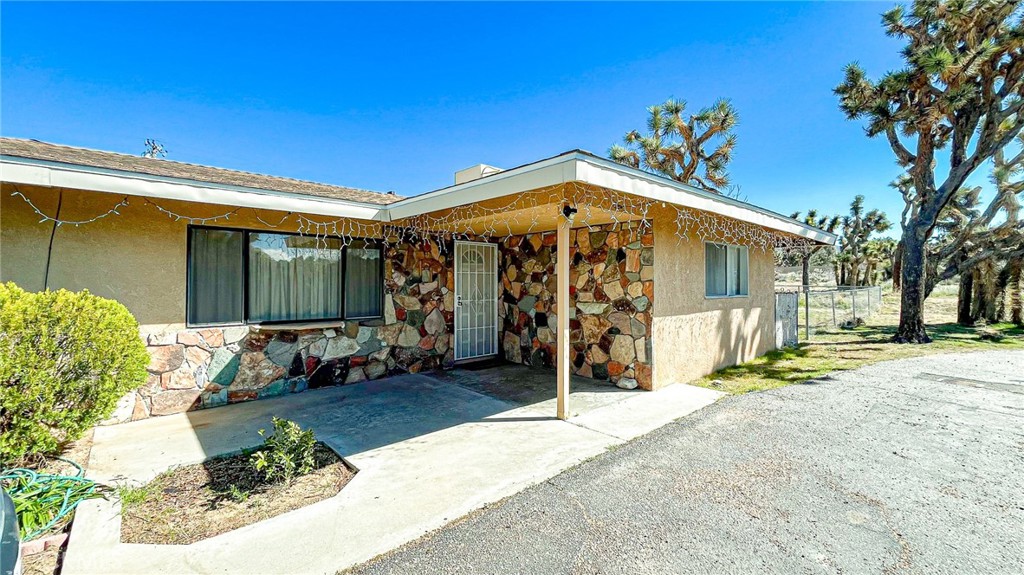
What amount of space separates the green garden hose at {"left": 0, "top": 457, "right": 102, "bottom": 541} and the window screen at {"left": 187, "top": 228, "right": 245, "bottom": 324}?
2.32 metres

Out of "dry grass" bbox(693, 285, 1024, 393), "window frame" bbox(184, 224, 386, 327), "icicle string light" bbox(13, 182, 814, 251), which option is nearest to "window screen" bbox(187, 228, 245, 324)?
"window frame" bbox(184, 224, 386, 327)

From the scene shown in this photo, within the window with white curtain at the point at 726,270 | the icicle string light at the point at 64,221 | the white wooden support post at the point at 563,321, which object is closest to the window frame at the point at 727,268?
the window with white curtain at the point at 726,270

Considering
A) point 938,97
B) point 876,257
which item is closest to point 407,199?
point 938,97

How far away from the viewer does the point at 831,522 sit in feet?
8.70

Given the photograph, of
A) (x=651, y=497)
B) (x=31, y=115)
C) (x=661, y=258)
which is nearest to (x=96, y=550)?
(x=651, y=497)

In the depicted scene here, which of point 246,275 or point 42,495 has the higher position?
point 246,275

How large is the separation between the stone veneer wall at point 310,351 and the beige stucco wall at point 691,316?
3.56 m

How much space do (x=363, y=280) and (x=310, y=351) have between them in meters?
1.29

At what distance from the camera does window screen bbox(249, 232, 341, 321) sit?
5430 millimetres

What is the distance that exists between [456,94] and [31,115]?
8.34 meters

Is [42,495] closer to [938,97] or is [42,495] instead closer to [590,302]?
[590,302]

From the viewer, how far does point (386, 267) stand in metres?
6.59

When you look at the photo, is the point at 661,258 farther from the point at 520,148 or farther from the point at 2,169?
the point at 520,148

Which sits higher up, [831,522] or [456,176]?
[456,176]
